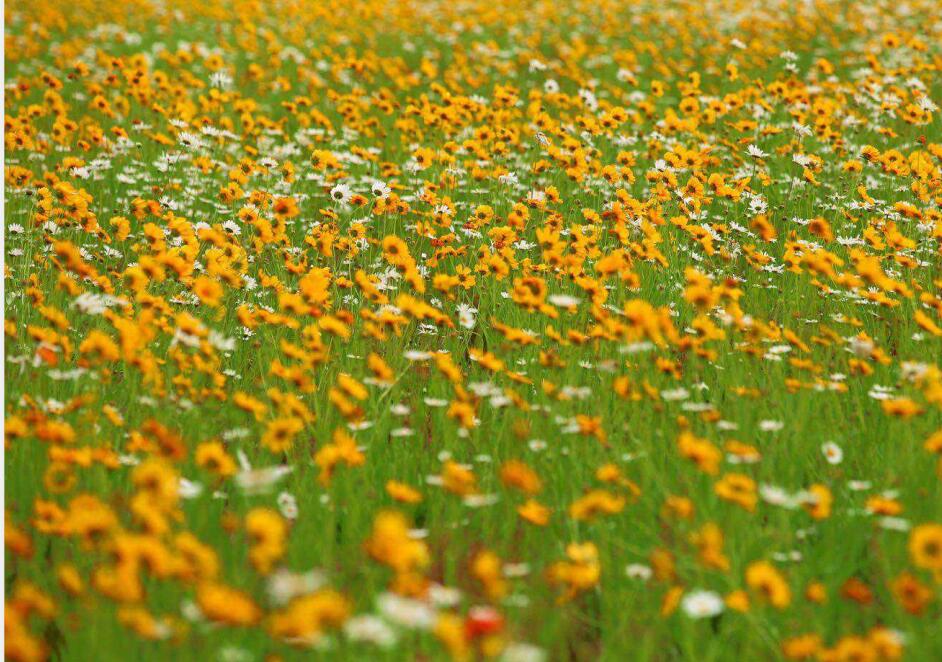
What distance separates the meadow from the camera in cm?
179

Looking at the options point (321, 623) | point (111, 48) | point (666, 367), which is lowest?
point (111, 48)

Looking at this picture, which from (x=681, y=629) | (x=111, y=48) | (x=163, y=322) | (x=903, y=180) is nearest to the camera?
(x=681, y=629)

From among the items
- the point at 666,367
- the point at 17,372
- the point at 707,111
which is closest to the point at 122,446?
the point at 17,372

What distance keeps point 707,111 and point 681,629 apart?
3843 mm

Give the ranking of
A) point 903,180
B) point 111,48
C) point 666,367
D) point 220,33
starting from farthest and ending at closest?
1. point 220,33
2. point 111,48
3. point 903,180
4. point 666,367

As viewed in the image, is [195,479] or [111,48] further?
[111,48]

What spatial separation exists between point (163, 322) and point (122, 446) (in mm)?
485

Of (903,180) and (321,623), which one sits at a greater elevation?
(321,623)

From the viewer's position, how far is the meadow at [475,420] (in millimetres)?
1791

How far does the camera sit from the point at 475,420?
2.87m

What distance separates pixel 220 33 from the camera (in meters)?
10.1

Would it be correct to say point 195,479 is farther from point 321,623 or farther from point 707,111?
point 707,111

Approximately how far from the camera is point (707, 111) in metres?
5.47

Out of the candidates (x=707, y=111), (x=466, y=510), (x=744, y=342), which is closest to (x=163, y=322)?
(x=466, y=510)
